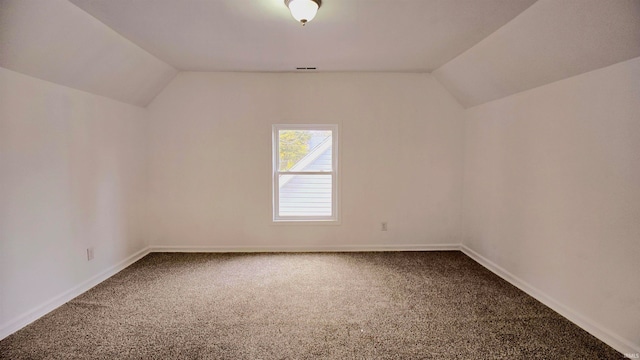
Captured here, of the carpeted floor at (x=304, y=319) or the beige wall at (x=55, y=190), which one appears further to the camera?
the beige wall at (x=55, y=190)

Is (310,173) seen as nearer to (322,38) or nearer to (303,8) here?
(322,38)

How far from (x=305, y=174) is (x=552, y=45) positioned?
2852 millimetres

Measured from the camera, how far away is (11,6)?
181cm

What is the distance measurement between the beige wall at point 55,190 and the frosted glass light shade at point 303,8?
6.96 ft

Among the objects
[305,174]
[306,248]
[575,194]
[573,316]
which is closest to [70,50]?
[305,174]

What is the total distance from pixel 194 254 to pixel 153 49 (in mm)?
2496

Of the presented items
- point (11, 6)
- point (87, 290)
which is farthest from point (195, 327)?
point (11, 6)

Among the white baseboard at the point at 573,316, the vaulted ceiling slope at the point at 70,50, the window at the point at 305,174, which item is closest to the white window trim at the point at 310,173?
the window at the point at 305,174

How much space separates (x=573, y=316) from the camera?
7.46ft

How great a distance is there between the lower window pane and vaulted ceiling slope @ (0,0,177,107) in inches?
83.1

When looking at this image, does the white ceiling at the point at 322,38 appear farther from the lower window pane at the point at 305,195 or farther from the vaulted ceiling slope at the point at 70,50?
the lower window pane at the point at 305,195

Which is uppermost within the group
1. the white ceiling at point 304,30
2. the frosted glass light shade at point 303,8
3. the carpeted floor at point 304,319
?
the white ceiling at point 304,30

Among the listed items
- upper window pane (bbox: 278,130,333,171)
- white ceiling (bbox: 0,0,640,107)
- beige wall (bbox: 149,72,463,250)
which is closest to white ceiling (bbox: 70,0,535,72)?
white ceiling (bbox: 0,0,640,107)

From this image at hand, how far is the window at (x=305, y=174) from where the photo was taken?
398cm
